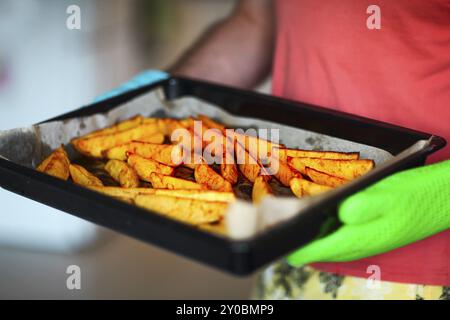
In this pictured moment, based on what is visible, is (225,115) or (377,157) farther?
(225,115)

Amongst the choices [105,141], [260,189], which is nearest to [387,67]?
[260,189]

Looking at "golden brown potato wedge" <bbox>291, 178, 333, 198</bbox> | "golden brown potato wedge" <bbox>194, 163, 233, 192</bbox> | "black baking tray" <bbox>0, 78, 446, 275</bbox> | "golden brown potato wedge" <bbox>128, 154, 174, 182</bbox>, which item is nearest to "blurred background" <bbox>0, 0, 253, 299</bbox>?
"black baking tray" <bbox>0, 78, 446, 275</bbox>

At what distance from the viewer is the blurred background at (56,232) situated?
3.87m

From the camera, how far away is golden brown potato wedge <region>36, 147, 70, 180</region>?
1640 millimetres

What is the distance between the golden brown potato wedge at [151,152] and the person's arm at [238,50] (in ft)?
1.99

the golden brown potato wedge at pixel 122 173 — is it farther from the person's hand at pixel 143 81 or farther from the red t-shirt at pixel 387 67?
the red t-shirt at pixel 387 67

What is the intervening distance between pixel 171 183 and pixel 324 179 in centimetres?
36

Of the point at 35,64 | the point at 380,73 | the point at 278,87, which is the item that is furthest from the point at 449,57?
the point at 35,64

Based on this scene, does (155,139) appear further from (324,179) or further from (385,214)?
(385,214)

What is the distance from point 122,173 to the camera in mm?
1674

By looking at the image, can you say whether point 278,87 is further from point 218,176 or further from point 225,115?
point 218,176

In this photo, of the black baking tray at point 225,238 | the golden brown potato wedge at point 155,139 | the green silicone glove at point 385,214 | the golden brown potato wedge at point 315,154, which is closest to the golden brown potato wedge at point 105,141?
the golden brown potato wedge at point 155,139
